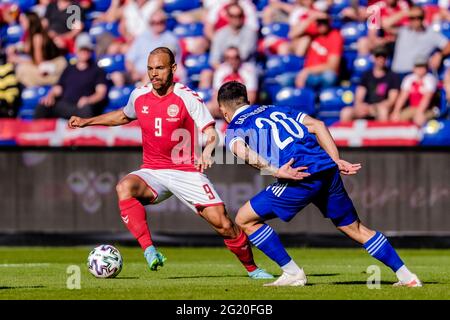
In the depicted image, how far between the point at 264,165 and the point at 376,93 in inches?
356

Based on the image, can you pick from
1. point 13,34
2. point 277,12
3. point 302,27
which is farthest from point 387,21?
point 13,34

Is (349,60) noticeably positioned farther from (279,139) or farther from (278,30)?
(279,139)

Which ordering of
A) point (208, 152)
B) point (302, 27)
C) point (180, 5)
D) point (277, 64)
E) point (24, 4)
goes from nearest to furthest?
point (208, 152)
point (302, 27)
point (277, 64)
point (180, 5)
point (24, 4)

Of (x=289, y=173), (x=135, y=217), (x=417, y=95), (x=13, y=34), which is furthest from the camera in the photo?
(x=13, y=34)

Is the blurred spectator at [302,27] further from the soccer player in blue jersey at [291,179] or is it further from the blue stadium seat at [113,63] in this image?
the soccer player in blue jersey at [291,179]

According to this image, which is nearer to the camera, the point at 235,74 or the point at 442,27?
the point at 235,74

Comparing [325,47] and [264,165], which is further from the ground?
[325,47]

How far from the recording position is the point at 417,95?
1850cm

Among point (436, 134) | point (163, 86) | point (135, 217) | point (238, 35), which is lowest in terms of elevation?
point (135, 217)

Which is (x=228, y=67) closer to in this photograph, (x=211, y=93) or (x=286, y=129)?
(x=211, y=93)

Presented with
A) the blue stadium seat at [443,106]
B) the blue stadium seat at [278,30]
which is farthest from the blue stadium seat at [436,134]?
the blue stadium seat at [278,30]

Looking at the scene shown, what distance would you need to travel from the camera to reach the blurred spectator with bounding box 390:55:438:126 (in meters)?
18.4

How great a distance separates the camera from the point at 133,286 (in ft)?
35.9

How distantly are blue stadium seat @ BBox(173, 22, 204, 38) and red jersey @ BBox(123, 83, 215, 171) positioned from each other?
983cm
